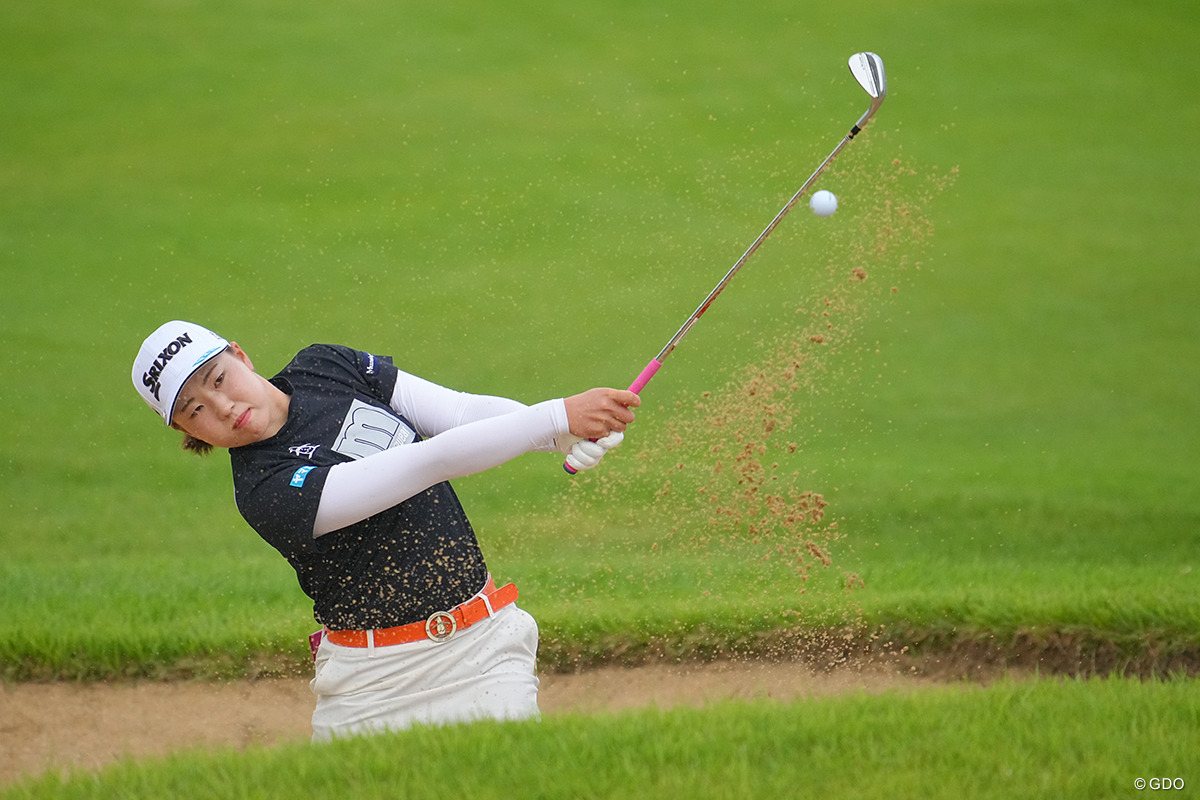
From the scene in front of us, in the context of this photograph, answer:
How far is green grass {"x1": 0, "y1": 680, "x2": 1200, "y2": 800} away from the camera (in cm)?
253

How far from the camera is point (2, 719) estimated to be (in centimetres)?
423

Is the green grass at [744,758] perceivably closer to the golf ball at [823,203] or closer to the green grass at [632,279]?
the golf ball at [823,203]

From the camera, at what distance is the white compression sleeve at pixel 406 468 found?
261 centimetres

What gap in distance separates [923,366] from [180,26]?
5.67 metres

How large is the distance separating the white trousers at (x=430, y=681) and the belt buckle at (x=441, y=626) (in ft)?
0.07

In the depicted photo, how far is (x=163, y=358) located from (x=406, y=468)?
0.63m

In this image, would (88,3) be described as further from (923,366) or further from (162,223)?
(923,366)

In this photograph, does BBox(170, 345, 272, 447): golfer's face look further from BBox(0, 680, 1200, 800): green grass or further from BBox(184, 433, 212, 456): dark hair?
BBox(0, 680, 1200, 800): green grass

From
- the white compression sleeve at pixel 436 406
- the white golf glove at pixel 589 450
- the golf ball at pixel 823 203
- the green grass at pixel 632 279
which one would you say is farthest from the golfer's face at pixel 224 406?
the green grass at pixel 632 279

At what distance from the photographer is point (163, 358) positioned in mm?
2785

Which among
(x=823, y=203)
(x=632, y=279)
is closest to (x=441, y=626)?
(x=823, y=203)

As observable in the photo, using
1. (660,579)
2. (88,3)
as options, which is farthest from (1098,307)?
(88,3)

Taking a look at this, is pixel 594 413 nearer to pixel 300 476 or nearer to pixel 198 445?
pixel 300 476
